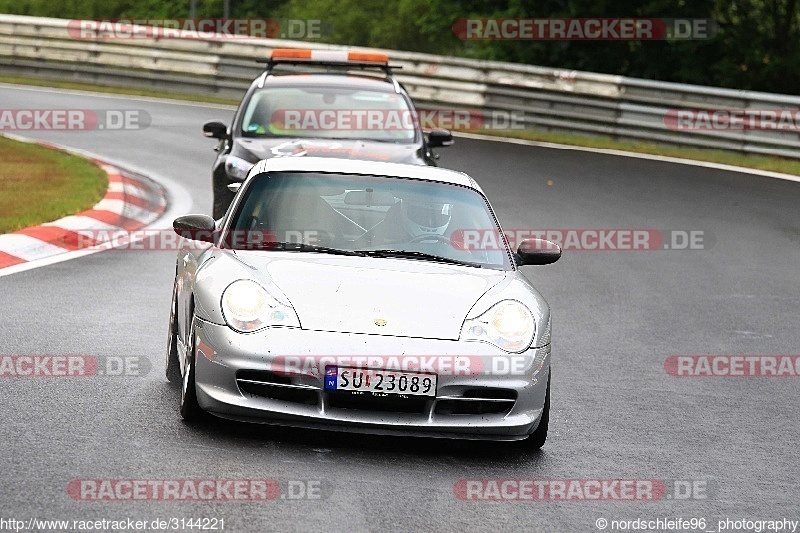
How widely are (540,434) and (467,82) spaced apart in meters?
18.8

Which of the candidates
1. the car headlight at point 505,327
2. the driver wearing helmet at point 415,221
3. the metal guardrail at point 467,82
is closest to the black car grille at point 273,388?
the car headlight at point 505,327

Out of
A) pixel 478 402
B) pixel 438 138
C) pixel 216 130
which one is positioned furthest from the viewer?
pixel 438 138

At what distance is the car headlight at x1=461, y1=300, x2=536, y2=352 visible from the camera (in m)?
7.02

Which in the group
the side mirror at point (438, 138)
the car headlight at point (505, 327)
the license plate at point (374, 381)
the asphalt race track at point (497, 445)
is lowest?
the asphalt race track at point (497, 445)

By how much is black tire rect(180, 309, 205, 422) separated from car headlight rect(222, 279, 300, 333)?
0.28m

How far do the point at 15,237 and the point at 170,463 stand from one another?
662cm

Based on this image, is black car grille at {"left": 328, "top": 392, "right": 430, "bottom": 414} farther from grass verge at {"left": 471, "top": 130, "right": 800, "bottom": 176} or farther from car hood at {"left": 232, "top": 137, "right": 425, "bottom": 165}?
grass verge at {"left": 471, "top": 130, "right": 800, "bottom": 176}

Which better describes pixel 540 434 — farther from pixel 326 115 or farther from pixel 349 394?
pixel 326 115

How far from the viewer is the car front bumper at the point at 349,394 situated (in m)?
6.75

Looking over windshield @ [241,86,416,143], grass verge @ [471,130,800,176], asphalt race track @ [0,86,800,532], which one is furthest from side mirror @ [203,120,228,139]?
grass verge @ [471,130,800,176]

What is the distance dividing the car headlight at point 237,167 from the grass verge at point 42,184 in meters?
1.68

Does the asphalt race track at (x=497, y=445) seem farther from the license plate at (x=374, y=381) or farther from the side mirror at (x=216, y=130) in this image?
the side mirror at (x=216, y=130)

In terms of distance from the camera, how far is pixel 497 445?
24.2ft

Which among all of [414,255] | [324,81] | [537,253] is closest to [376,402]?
[414,255]
